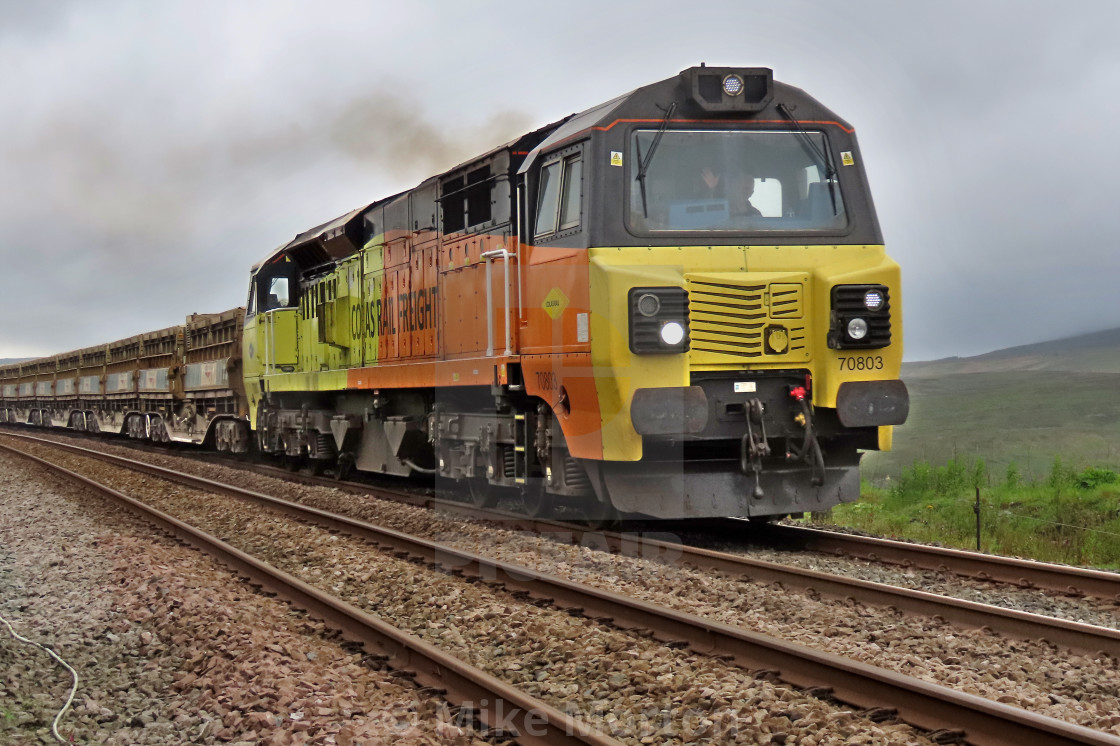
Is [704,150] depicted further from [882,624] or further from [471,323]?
[882,624]

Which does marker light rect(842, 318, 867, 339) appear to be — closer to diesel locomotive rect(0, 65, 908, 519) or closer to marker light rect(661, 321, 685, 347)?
diesel locomotive rect(0, 65, 908, 519)

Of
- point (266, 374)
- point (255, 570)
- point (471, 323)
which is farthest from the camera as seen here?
point (266, 374)

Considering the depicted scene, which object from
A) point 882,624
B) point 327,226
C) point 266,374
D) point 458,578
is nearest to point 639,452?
point 458,578

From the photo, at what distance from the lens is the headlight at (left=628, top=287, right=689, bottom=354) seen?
23.8 feet

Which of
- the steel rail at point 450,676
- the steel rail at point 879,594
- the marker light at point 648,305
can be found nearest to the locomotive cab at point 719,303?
the marker light at point 648,305

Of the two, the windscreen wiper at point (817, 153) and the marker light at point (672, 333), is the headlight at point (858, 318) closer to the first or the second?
the windscreen wiper at point (817, 153)

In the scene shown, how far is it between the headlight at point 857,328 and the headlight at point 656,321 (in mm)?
1343

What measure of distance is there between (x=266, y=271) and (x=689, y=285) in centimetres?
1131

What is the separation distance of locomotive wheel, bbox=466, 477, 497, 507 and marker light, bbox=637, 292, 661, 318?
13.9ft

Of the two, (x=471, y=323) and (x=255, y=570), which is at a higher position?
(x=471, y=323)

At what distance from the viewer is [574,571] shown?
734 cm

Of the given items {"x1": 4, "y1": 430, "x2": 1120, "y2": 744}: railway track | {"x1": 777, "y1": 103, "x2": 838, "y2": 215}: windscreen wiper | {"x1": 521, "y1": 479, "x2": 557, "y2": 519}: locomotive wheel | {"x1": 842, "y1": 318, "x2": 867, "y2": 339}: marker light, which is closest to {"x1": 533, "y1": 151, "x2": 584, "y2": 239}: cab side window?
{"x1": 777, "y1": 103, "x2": 838, "y2": 215}: windscreen wiper

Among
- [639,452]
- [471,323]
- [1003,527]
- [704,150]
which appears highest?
[704,150]

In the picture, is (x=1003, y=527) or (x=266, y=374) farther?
(x=266, y=374)
